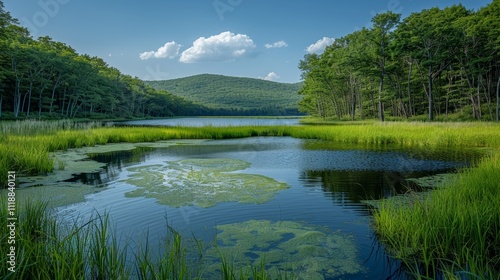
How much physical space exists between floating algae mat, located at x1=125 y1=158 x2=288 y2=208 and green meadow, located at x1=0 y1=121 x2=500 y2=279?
82.1 inches

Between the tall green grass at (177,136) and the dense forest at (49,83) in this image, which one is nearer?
the tall green grass at (177,136)

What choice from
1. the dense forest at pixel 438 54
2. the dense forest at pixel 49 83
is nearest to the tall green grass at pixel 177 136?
the dense forest at pixel 438 54

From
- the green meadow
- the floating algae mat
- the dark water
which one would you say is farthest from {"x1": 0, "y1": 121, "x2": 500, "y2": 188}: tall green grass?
the floating algae mat

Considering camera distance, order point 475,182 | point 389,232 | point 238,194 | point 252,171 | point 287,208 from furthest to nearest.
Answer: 1. point 252,171
2. point 238,194
3. point 287,208
4. point 475,182
5. point 389,232

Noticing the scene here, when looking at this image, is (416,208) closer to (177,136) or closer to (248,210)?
(248,210)

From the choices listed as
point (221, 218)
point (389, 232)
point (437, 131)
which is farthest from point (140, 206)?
point (437, 131)

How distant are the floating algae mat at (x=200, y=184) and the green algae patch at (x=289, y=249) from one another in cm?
166

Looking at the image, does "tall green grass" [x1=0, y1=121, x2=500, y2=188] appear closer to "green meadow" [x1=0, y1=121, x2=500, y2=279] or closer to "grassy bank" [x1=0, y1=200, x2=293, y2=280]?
"green meadow" [x1=0, y1=121, x2=500, y2=279]

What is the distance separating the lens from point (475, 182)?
530 cm

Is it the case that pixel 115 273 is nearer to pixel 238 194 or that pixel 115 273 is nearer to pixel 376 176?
pixel 238 194

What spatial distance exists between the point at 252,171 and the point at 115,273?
7602mm

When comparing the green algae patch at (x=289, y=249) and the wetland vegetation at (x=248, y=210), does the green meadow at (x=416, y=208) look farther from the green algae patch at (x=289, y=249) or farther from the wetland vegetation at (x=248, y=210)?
the green algae patch at (x=289, y=249)

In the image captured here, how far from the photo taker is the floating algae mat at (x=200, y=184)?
6.74m

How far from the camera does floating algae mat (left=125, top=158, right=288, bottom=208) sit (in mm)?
6743
